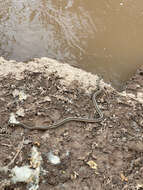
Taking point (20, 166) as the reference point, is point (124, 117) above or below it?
above

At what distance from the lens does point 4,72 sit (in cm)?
499

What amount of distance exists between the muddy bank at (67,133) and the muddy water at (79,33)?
0.85 m

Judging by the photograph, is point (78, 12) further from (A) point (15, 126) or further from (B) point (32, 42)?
(A) point (15, 126)

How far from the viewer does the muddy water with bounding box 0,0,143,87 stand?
607 centimetres

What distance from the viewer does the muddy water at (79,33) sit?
6.07 m

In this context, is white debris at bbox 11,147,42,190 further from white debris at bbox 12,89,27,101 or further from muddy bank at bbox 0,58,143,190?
white debris at bbox 12,89,27,101

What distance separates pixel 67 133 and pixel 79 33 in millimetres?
4128

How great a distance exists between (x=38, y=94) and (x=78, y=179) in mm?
1994

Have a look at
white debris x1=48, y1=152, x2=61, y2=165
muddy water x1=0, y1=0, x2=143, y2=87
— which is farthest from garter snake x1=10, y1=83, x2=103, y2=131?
muddy water x1=0, y1=0, x2=143, y2=87

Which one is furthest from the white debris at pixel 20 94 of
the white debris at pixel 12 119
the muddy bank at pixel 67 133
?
the white debris at pixel 12 119

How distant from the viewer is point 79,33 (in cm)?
698

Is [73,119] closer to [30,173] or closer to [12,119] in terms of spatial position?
[12,119]

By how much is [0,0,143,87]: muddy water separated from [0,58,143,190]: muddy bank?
85 cm

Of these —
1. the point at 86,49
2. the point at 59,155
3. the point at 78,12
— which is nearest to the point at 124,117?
the point at 59,155
